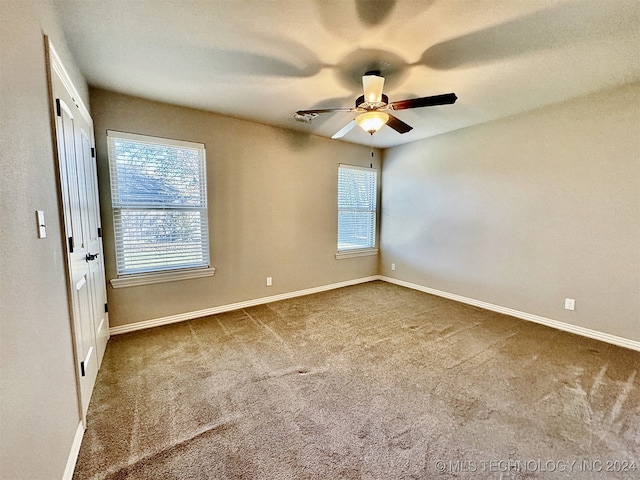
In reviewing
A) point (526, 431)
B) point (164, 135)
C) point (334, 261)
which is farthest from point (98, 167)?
point (526, 431)

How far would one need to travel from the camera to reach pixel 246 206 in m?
3.65

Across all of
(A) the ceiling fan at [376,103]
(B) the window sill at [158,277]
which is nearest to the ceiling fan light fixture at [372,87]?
(A) the ceiling fan at [376,103]

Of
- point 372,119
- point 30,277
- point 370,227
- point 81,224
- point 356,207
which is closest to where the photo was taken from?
point 30,277

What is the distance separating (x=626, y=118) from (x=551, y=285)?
5.80 feet

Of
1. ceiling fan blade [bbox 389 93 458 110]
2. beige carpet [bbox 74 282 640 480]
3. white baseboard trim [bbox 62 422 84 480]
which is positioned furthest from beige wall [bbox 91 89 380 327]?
ceiling fan blade [bbox 389 93 458 110]

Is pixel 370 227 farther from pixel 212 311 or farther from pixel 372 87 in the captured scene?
pixel 372 87

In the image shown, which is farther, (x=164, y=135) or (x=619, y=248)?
(x=164, y=135)

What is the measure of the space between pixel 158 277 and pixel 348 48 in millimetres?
2914

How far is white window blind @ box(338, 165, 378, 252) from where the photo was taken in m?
4.71

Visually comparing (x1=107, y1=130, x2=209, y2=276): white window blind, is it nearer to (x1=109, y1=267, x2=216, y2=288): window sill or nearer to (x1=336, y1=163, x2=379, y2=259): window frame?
(x1=109, y1=267, x2=216, y2=288): window sill

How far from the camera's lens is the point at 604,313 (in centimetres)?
280

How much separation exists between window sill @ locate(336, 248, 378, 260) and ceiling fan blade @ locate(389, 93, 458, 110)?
287 cm

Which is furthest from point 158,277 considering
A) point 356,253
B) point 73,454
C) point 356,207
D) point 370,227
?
point 370,227

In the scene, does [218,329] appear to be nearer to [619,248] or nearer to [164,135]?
[164,135]
